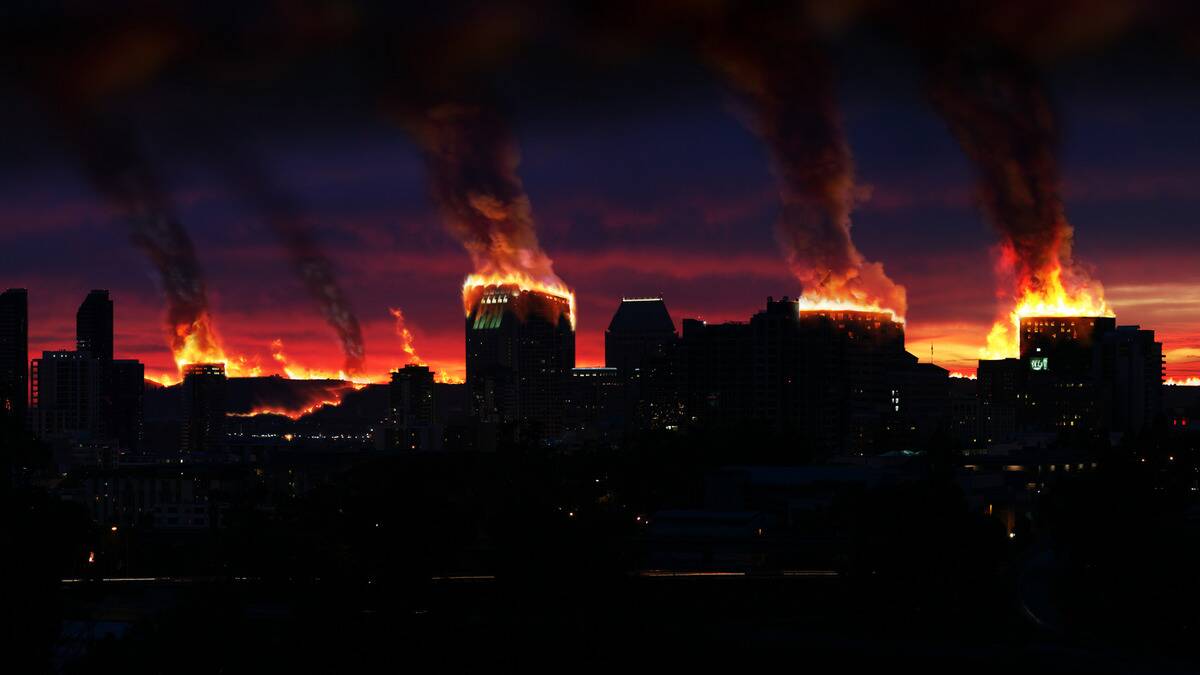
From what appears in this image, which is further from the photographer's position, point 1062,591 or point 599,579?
point 1062,591

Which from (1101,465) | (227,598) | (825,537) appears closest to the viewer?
(227,598)

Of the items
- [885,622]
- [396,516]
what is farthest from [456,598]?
[885,622]

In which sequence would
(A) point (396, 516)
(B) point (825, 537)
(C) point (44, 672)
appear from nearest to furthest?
(C) point (44, 672)
(A) point (396, 516)
(B) point (825, 537)

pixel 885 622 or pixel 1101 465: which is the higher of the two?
pixel 1101 465

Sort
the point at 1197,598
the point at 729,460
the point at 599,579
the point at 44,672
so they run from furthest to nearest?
the point at 729,460
the point at 1197,598
the point at 599,579
the point at 44,672

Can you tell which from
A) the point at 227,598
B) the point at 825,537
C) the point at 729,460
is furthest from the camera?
the point at 729,460

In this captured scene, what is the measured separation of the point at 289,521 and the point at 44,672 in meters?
62.4

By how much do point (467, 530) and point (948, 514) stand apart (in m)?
27.0

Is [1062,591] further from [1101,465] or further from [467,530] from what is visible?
[467,530]

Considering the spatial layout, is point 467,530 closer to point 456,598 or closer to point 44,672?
point 456,598

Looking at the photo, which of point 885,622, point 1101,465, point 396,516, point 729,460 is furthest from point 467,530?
point 729,460

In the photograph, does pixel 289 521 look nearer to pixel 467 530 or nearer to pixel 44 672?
pixel 467 530

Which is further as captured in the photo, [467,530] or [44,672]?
[467,530]

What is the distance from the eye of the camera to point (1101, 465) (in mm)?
103375
